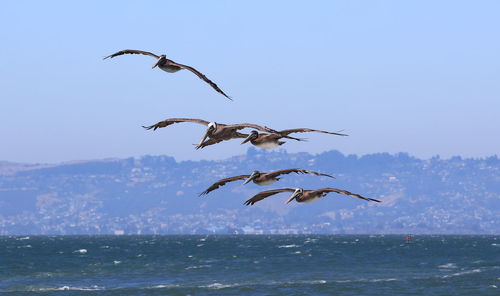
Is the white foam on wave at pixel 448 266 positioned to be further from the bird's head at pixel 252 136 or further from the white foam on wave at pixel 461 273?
the bird's head at pixel 252 136

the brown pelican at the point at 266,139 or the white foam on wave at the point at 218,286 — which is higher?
the brown pelican at the point at 266,139

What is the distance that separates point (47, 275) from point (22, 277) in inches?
198

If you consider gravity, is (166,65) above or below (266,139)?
above

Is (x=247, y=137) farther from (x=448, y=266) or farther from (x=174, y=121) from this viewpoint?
(x=448, y=266)

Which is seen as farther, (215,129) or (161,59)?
(161,59)

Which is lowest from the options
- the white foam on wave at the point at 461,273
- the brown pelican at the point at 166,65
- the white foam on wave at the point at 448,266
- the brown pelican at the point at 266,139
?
the white foam on wave at the point at 461,273

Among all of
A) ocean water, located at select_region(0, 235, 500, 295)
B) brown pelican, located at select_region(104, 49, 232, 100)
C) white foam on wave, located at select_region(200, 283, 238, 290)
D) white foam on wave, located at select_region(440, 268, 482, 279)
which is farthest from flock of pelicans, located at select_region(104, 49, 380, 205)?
white foam on wave, located at select_region(440, 268, 482, 279)

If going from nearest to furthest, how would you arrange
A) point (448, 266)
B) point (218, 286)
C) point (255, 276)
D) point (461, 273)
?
point (218, 286) < point (255, 276) < point (461, 273) < point (448, 266)

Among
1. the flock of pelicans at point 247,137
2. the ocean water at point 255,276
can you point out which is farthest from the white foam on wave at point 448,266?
the flock of pelicans at point 247,137

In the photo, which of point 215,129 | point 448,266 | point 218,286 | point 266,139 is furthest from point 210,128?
point 448,266

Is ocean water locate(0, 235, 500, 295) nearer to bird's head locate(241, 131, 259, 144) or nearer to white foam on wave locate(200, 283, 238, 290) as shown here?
white foam on wave locate(200, 283, 238, 290)

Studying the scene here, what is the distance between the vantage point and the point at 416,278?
119 meters

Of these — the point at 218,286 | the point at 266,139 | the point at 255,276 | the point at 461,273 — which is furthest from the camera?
the point at 461,273

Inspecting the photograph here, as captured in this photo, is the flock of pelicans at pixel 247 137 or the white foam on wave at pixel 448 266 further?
the white foam on wave at pixel 448 266
